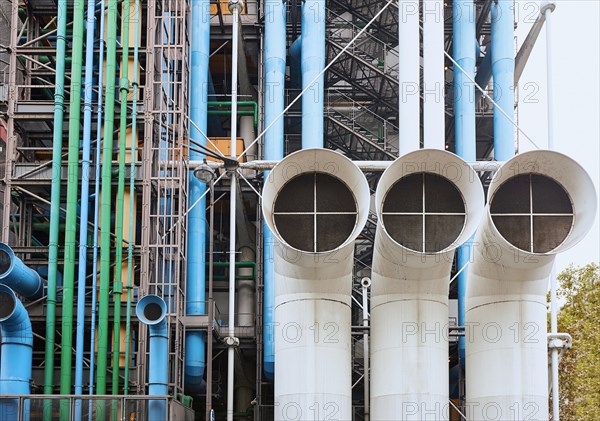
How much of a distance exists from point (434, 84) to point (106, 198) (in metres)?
9.85

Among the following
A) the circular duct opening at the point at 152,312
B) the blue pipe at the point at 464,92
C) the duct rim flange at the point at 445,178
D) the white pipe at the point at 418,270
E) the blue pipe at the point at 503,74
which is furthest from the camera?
the blue pipe at the point at 503,74

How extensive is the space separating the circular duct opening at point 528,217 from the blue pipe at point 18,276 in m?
10.2

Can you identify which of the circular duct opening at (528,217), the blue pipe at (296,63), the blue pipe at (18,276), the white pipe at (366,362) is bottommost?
the white pipe at (366,362)

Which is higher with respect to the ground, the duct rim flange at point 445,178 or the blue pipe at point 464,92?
the blue pipe at point 464,92

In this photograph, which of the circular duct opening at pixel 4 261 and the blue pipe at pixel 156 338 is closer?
the circular duct opening at pixel 4 261

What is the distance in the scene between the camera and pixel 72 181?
2530cm

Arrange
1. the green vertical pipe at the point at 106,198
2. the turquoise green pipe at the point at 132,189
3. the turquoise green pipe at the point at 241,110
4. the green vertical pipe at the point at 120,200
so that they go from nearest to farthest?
the green vertical pipe at the point at 106,198 < the green vertical pipe at the point at 120,200 < the turquoise green pipe at the point at 132,189 < the turquoise green pipe at the point at 241,110

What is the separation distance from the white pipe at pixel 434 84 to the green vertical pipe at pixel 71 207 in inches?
378

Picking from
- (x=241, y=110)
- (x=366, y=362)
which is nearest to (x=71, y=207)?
(x=366, y=362)

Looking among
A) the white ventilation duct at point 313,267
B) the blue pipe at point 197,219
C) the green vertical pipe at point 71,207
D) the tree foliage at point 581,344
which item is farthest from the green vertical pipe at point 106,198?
the tree foliage at point 581,344

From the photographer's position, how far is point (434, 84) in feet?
94.1

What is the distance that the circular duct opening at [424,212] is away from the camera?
20.2 meters

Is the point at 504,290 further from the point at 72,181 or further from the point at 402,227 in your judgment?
the point at 72,181

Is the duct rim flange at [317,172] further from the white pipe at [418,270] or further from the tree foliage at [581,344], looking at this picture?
the tree foliage at [581,344]
